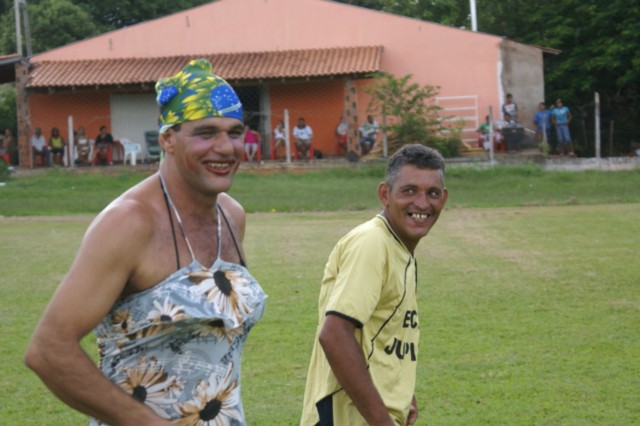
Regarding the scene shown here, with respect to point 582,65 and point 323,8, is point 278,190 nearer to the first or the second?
point 323,8

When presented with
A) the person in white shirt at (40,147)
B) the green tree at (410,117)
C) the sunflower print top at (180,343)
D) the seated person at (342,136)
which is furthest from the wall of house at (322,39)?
the sunflower print top at (180,343)

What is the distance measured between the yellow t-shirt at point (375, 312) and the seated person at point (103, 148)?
29.9 m

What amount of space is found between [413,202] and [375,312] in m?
0.51

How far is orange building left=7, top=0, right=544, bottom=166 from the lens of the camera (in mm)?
34469

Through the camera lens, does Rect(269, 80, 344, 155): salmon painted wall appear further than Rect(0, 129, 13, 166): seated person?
No

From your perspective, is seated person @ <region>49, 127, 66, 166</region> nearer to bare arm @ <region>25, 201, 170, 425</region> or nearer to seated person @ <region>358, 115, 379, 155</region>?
seated person @ <region>358, 115, 379, 155</region>

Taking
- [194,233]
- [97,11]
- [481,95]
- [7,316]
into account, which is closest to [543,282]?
[7,316]

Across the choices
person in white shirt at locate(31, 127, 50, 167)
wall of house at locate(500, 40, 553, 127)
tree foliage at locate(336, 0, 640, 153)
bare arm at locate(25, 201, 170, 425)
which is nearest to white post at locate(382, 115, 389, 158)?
wall of house at locate(500, 40, 553, 127)

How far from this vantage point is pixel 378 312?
4.21m

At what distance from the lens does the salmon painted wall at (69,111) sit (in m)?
36.8

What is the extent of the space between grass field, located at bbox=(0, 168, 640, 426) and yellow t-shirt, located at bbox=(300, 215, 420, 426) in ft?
9.60

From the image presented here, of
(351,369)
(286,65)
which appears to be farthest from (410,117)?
(351,369)

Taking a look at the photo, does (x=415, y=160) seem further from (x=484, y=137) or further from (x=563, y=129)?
(x=563, y=129)

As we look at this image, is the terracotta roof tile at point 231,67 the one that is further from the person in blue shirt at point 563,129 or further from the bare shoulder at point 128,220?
the bare shoulder at point 128,220
